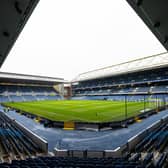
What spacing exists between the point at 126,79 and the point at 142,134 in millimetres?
45492

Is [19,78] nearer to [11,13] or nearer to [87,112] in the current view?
[87,112]

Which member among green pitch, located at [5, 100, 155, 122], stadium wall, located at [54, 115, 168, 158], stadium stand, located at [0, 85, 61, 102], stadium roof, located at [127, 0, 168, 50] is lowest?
stadium wall, located at [54, 115, 168, 158]

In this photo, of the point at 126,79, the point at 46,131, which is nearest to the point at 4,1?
the point at 46,131

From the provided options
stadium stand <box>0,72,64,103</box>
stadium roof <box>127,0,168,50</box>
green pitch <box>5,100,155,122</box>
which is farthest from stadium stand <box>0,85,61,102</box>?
stadium roof <box>127,0,168,50</box>

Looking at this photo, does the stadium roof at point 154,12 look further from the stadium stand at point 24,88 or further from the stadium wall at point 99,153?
the stadium stand at point 24,88

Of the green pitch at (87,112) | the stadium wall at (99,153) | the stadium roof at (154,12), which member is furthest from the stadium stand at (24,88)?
the stadium roof at (154,12)

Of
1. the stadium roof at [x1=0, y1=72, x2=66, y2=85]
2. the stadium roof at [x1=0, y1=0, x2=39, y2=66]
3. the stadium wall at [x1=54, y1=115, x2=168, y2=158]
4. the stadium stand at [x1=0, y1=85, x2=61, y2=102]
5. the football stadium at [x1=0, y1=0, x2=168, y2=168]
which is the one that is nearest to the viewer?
the stadium roof at [x1=0, y1=0, x2=39, y2=66]

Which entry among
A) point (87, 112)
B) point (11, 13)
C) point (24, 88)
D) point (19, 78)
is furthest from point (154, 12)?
point (24, 88)

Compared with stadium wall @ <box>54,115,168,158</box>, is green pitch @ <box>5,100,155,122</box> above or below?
above

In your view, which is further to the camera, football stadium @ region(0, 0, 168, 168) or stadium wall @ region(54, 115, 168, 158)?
stadium wall @ region(54, 115, 168, 158)

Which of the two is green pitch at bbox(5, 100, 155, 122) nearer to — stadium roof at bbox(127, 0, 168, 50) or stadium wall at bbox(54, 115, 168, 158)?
stadium wall at bbox(54, 115, 168, 158)

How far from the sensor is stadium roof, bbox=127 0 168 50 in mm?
3832

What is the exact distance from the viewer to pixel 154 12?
4.24m

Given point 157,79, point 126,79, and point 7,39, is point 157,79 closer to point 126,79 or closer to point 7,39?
point 126,79
